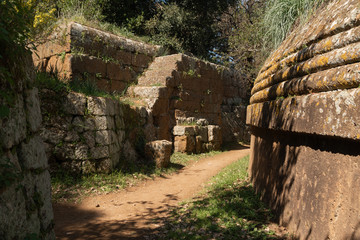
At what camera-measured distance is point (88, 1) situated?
37.0ft

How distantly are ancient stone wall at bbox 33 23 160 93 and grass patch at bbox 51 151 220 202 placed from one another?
2.95 meters

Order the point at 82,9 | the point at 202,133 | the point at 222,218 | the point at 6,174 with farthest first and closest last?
1. the point at 202,133
2. the point at 82,9
3. the point at 222,218
4. the point at 6,174

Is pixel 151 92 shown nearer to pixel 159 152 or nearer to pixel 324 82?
pixel 159 152

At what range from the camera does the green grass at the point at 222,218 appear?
126 inches

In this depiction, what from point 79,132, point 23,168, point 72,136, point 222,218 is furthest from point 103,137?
point 23,168

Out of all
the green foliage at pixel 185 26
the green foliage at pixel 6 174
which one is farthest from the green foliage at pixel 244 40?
the green foliage at pixel 6 174

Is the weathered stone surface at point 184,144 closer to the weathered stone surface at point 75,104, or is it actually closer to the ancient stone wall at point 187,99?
the ancient stone wall at point 187,99

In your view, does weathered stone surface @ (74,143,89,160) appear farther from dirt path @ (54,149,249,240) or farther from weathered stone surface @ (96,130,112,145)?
dirt path @ (54,149,249,240)

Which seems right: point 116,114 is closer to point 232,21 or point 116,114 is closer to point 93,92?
point 93,92

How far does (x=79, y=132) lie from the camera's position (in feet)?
18.7

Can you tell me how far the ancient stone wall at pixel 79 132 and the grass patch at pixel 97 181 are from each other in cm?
16

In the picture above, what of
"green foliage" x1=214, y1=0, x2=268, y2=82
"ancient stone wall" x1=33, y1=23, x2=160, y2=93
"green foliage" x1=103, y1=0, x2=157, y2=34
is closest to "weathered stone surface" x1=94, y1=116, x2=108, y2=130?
"ancient stone wall" x1=33, y1=23, x2=160, y2=93

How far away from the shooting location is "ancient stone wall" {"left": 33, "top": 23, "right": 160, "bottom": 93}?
7.92 m

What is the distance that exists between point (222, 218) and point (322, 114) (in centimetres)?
203
